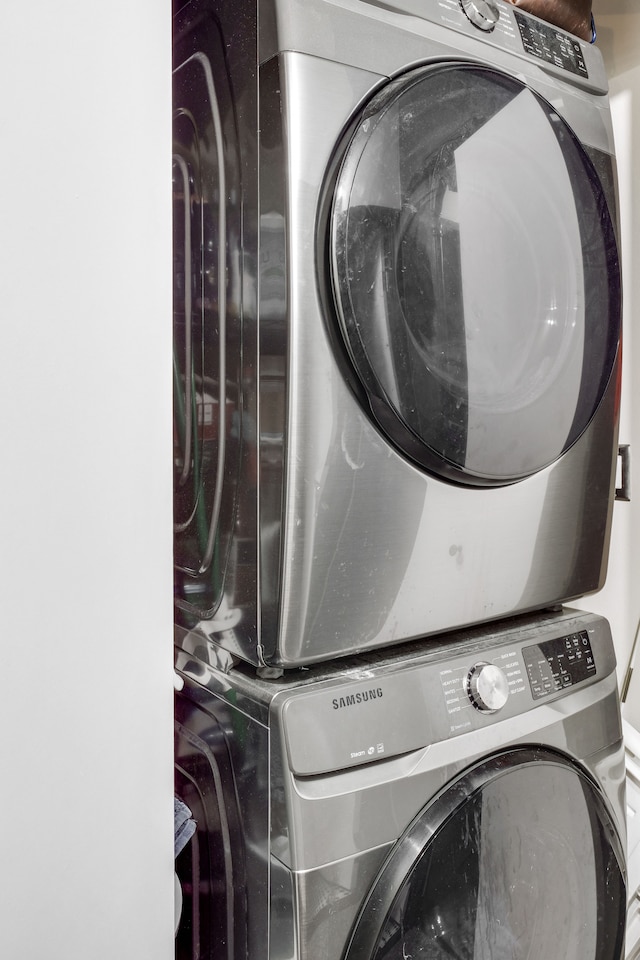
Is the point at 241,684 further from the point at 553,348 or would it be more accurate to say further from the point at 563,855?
the point at 553,348

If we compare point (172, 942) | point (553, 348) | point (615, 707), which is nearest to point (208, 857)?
point (172, 942)

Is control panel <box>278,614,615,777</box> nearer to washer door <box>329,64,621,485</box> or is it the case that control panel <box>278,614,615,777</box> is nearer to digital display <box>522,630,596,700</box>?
digital display <box>522,630,596,700</box>

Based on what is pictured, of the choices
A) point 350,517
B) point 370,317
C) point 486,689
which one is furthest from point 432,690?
point 370,317

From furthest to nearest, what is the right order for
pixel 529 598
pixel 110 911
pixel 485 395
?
pixel 529 598 < pixel 485 395 < pixel 110 911

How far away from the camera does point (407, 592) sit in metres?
1.14

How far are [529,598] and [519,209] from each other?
26.8 inches

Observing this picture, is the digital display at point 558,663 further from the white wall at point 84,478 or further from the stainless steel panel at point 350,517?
the white wall at point 84,478

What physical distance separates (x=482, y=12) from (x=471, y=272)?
1.69ft

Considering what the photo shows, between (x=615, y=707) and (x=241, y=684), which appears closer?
(x=241, y=684)

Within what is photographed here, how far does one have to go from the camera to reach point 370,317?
1.00 metres

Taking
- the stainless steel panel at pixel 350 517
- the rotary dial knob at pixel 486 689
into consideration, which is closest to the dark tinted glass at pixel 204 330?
the stainless steel panel at pixel 350 517

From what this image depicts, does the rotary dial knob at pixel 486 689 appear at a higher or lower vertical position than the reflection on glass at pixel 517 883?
higher

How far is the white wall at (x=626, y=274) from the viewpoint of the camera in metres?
1.78

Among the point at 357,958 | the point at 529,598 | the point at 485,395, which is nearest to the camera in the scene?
the point at 357,958
